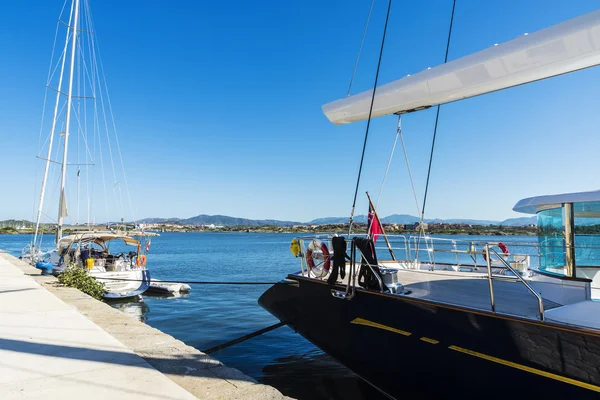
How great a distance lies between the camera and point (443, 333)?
4.61m

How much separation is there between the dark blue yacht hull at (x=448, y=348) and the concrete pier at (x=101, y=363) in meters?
1.69

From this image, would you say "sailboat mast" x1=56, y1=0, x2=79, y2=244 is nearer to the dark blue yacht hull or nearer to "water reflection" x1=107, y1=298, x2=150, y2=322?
"water reflection" x1=107, y1=298, x2=150, y2=322

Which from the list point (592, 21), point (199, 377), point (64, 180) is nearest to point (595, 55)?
point (592, 21)

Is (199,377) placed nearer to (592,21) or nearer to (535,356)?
(535,356)

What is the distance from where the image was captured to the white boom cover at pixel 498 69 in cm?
412

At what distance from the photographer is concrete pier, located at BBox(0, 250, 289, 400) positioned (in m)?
4.11

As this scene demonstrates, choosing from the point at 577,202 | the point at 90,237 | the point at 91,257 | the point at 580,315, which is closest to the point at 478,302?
the point at 580,315

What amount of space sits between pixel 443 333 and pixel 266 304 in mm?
4369

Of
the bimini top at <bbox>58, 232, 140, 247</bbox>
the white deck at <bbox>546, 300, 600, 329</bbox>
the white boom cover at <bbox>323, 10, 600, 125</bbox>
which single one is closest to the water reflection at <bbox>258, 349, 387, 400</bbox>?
the white deck at <bbox>546, 300, 600, 329</bbox>

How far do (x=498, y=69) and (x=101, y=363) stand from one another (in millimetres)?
5850

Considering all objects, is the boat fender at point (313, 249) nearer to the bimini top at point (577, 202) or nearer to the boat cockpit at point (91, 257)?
the bimini top at point (577, 202)

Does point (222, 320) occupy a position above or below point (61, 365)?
below

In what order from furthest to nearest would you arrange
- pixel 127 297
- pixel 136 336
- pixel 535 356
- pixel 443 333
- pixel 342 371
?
pixel 127 297
pixel 342 371
pixel 136 336
pixel 443 333
pixel 535 356

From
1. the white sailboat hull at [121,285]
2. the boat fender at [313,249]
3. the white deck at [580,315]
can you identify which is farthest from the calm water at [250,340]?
the boat fender at [313,249]
